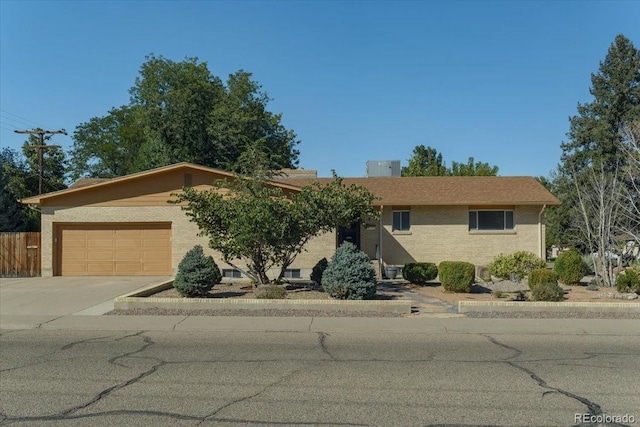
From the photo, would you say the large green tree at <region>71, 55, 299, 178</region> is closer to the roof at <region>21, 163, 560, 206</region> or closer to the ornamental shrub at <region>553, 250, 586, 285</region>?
the roof at <region>21, 163, 560, 206</region>

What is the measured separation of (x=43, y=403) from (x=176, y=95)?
3321 cm

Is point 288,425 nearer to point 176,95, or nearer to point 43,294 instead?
point 43,294

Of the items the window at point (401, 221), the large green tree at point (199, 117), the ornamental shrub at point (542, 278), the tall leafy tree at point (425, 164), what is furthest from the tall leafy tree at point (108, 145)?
the ornamental shrub at point (542, 278)

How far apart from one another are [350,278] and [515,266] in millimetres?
8151

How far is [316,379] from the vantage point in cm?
692

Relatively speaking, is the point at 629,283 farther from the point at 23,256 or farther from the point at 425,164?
the point at 425,164

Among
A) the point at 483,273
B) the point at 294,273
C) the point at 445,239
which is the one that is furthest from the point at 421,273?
the point at 294,273

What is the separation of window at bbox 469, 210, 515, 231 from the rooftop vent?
10928 mm

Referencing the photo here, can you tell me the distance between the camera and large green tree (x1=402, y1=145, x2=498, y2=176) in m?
51.9

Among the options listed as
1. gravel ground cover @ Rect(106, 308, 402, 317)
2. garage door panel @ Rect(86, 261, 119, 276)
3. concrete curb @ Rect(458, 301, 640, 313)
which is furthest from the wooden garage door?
concrete curb @ Rect(458, 301, 640, 313)

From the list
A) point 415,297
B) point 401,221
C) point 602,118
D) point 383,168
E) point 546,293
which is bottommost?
point 415,297

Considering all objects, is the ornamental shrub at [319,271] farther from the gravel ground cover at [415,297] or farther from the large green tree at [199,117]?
the large green tree at [199,117]

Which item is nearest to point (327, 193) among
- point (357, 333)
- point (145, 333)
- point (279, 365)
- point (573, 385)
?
point (357, 333)

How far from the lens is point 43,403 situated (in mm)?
5844
